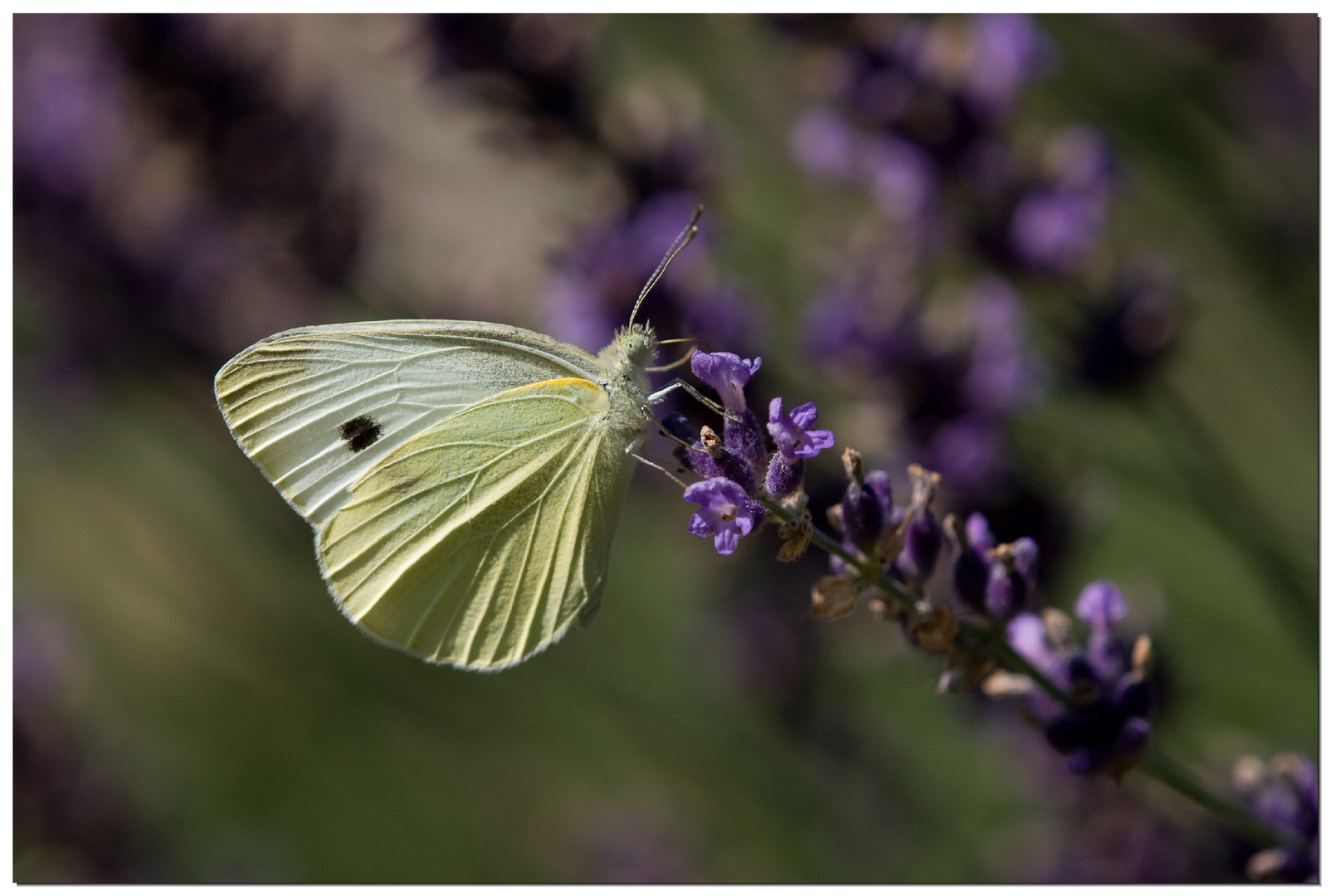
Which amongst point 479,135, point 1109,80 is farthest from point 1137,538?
point 479,135

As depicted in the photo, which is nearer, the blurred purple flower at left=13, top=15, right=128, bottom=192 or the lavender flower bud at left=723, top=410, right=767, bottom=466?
the lavender flower bud at left=723, top=410, right=767, bottom=466

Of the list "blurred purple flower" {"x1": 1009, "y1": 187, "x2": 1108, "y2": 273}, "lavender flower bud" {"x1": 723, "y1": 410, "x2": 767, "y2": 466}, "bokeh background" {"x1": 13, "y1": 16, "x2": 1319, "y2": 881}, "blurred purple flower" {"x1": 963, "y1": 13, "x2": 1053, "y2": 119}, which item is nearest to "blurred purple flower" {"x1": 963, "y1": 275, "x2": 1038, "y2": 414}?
"bokeh background" {"x1": 13, "y1": 16, "x2": 1319, "y2": 881}

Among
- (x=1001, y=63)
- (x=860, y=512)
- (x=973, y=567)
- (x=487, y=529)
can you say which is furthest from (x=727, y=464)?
(x=1001, y=63)

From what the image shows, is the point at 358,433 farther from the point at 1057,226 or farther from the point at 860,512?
the point at 1057,226

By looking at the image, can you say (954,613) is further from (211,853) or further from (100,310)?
(211,853)

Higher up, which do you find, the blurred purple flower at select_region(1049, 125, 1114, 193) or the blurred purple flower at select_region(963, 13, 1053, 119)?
the blurred purple flower at select_region(963, 13, 1053, 119)

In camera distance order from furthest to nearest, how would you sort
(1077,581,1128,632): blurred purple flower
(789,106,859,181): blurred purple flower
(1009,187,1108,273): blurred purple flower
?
(789,106,859,181): blurred purple flower < (1009,187,1108,273): blurred purple flower < (1077,581,1128,632): blurred purple flower

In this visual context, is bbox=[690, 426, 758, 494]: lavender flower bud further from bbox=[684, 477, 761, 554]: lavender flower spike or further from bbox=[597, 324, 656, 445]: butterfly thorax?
bbox=[597, 324, 656, 445]: butterfly thorax
